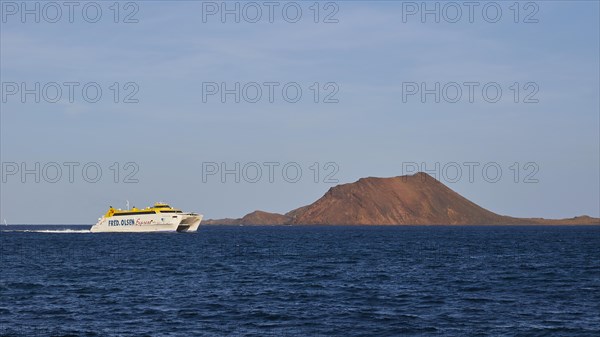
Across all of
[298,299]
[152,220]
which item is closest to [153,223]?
[152,220]

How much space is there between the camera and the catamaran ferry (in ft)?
582

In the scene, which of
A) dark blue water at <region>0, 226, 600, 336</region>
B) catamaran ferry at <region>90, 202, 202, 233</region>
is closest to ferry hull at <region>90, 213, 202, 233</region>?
catamaran ferry at <region>90, 202, 202, 233</region>

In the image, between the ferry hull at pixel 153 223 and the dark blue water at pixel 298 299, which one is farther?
the ferry hull at pixel 153 223

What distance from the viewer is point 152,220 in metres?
179

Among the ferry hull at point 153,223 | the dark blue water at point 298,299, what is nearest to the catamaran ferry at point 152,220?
the ferry hull at point 153,223

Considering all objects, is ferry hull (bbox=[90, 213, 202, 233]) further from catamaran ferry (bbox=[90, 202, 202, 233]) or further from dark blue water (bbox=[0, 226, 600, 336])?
dark blue water (bbox=[0, 226, 600, 336])

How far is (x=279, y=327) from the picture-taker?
121 ft

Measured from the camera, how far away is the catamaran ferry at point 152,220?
582 ft

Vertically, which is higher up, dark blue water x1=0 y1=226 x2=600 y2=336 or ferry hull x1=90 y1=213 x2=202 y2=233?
ferry hull x1=90 y1=213 x2=202 y2=233

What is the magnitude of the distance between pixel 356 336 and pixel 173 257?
2278 inches

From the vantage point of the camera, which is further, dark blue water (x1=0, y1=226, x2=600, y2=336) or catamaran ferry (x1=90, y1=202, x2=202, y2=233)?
catamaran ferry (x1=90, y1=202, x2=202, y2=233)

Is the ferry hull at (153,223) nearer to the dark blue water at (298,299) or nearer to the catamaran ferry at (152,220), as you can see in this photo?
the catamaran ferry at (152,220)

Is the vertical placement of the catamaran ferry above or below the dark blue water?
above

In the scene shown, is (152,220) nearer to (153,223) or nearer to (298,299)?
(153,223)
